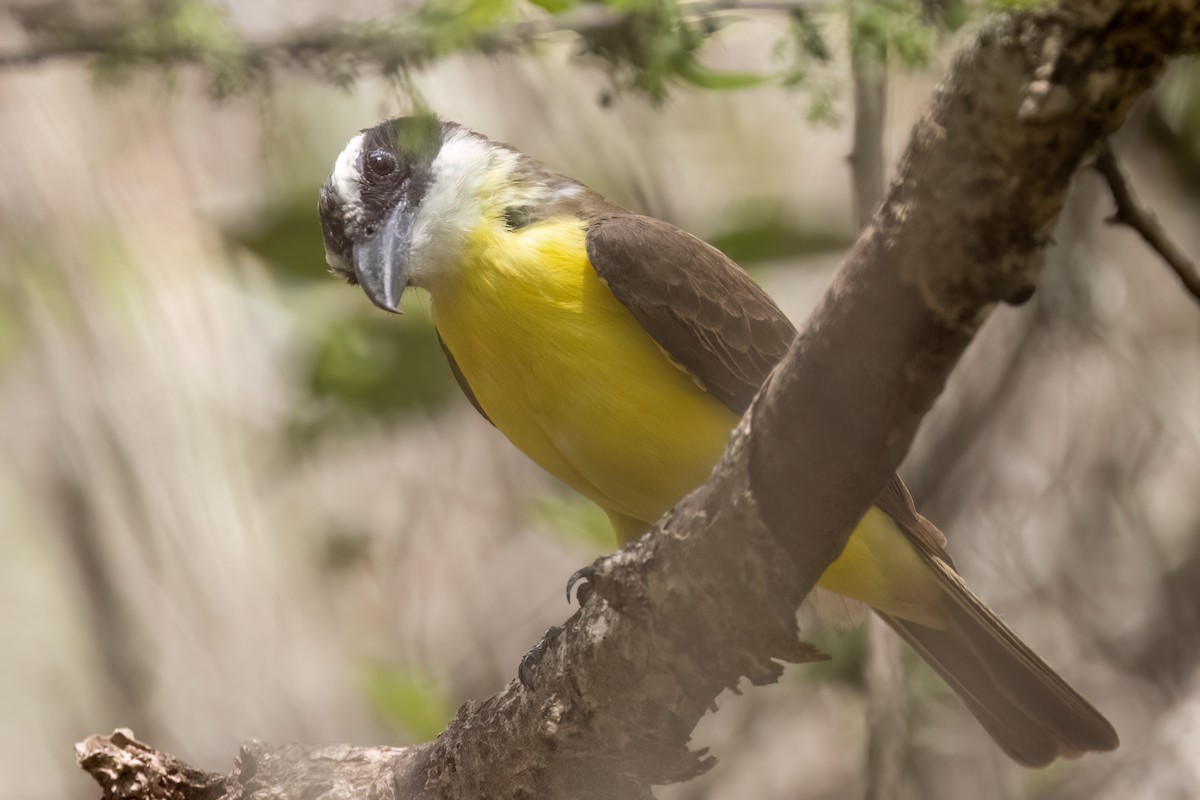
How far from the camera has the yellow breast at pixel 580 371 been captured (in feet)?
9.34

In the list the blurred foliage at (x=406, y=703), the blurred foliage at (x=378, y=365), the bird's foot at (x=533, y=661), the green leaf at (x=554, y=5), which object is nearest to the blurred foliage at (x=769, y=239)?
the blurred foliage at (x=378, y=365)

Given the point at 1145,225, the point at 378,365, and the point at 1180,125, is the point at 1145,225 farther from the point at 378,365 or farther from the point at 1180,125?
the point at 1180,125

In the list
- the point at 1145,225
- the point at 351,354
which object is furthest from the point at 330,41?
the point at 1145,225

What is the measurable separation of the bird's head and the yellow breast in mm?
118

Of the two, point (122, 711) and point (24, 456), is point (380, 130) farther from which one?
point (24, 456)

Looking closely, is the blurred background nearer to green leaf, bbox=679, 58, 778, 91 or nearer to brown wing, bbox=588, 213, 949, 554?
green leaf, bbox=679, 58, 778, 91

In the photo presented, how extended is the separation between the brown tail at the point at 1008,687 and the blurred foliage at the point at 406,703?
5.52 ft

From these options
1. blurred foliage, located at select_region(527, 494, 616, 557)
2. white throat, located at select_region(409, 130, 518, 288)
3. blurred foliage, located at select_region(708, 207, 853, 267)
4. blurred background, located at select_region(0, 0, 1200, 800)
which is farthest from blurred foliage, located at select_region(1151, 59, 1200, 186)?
white throat, located at select_region(409, 130, 518, 288)

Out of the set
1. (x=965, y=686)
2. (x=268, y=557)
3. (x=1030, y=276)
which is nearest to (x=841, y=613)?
(x=965, y=686)

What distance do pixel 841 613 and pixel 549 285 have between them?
4.26 ft

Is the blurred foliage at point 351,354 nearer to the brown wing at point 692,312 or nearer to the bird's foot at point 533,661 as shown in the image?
the brown wing at point 692,312

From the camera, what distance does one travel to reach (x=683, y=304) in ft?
9.40

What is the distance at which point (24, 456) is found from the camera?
6.12 m

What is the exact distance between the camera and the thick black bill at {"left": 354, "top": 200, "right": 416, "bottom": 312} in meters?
3.00
